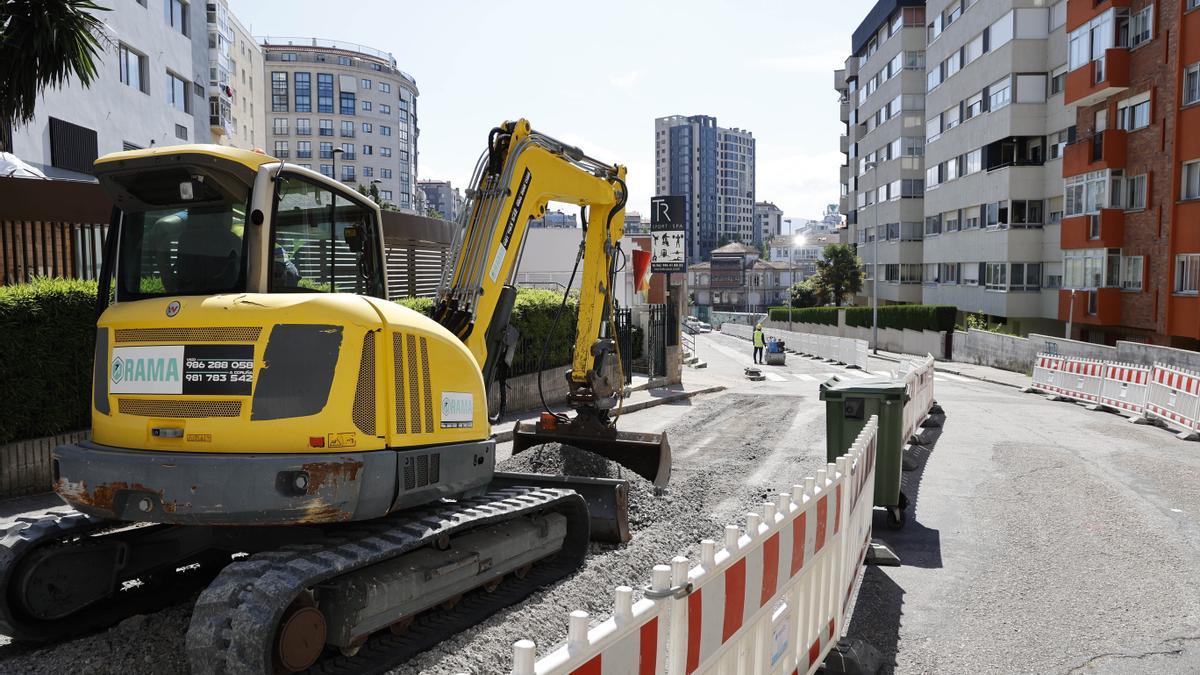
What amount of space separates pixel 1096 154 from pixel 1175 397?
20491mm

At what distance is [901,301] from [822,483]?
57168 mm

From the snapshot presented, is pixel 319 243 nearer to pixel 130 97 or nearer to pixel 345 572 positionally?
pixel 345 572

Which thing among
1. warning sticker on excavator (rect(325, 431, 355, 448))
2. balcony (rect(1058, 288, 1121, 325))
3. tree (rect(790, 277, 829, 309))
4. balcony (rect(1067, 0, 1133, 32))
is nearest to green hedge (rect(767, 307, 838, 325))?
tree (rect(790, 277, 829, 309))

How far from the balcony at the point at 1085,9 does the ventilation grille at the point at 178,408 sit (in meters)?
36.5

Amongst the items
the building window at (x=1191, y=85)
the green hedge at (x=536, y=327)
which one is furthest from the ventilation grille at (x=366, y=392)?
the building window at (x=1191, y=85)

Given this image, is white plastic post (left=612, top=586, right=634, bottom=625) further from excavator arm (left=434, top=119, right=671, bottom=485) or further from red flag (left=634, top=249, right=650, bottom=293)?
red flag (left=634, top=249, right=650, bottom=293)

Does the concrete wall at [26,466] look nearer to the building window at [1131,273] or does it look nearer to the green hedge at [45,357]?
the green hedge at [45,357]

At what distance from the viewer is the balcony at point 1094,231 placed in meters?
33.2

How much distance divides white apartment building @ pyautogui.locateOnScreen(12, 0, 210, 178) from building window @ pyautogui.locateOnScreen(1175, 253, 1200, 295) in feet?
99.7

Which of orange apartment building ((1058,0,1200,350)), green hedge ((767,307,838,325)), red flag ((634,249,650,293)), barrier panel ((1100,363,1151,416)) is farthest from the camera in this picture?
green hedge ((767,307,838,325))

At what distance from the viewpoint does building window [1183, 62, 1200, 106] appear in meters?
28.1

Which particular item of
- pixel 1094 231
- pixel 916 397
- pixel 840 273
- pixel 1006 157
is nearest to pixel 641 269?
pixel 916 397

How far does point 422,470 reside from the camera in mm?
5969

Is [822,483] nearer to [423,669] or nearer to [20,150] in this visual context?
[423,669]
